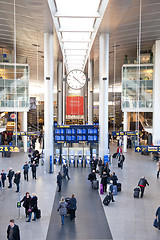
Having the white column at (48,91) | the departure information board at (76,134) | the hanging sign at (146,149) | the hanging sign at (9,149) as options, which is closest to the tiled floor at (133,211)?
the hanging sign at (146,149)

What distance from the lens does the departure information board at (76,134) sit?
18969 mm

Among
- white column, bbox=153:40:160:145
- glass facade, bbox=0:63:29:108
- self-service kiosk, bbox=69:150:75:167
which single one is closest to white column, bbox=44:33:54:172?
self-service kiosk, bbox=69:150:75:167

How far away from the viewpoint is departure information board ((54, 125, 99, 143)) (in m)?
19.0

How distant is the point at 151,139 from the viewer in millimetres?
24516

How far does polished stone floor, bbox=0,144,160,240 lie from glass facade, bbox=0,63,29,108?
10015mm

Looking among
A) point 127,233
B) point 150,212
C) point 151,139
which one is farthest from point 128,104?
point 127,233

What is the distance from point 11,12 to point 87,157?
11348mm

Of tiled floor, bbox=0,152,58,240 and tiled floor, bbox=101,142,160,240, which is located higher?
tiled floor, bbox=0,152,58,240

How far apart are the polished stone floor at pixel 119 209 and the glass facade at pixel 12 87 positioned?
10.0 meters

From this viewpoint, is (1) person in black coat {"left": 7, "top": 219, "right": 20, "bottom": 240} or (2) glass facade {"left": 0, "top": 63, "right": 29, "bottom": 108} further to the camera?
(2) glass facade {"left": 0, "top": 63, "right": 29, "bottom": 108}

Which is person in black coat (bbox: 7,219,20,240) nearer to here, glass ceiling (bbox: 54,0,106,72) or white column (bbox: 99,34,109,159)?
glass ceiling (bbox: 54,0,106,72)

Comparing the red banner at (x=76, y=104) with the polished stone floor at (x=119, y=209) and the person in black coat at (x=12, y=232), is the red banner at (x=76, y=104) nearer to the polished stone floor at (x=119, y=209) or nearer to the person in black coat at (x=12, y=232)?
the polished stone floor at (x=119, y=209)

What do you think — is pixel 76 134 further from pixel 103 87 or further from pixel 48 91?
pixel 103 87

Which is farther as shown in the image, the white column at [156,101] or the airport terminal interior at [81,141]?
the white column at [156,101]
